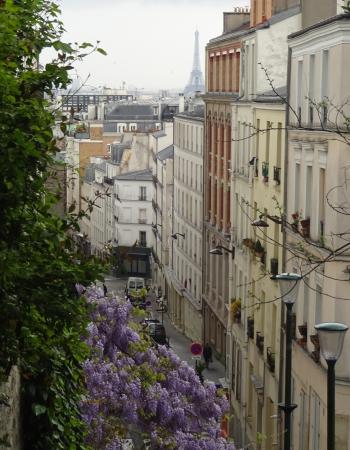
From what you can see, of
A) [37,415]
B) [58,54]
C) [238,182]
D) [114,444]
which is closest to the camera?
[58,54]

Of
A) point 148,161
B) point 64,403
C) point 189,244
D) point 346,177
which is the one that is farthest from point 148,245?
point 64,403

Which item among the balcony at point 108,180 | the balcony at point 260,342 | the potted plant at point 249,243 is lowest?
the balcony at point 108,180

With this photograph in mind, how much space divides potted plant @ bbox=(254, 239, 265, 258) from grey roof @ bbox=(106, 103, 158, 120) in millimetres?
114634

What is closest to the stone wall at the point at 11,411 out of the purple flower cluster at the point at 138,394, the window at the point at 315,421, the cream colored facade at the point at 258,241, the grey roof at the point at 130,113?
the purple flower cluster at the point at 138,394

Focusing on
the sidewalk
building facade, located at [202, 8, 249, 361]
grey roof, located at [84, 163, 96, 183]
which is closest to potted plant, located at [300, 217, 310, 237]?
building facade, located at [202, 8, 249, 361]

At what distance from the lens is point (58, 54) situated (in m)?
12.3

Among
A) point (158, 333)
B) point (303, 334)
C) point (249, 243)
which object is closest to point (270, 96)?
point (249, 243)

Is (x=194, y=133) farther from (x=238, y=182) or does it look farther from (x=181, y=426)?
(x=181, y=426)

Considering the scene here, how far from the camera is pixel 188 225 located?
69.6 m

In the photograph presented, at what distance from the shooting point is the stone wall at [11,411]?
12.3m

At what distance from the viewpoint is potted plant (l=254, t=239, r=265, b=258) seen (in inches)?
1512

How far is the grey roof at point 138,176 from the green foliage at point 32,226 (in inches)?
3674

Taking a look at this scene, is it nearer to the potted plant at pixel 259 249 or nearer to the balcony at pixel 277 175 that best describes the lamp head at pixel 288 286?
the balcony at pixel 277 175

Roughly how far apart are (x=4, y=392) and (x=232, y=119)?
3700cm
